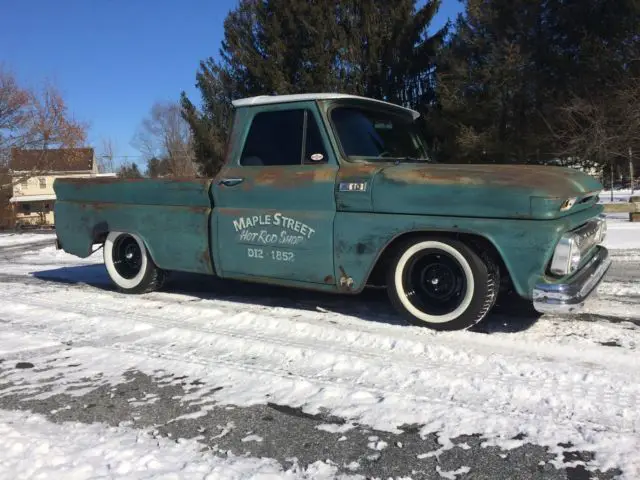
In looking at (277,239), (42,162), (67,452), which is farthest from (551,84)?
(42,162)

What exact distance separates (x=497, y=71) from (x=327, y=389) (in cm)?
1422

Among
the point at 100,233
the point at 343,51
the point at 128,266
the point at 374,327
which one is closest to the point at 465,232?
the point at 374,327

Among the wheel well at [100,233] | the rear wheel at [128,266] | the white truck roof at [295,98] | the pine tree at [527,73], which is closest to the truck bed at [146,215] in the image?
the wheel well at [100,233]

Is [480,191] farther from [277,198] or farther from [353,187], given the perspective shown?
[277,198]

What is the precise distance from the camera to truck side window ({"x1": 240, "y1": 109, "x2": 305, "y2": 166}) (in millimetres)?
4434

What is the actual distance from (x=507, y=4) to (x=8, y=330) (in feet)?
52.1

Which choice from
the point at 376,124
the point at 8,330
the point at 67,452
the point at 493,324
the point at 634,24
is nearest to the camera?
the point at 67,452

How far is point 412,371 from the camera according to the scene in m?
3.18

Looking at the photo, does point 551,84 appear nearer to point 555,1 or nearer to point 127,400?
point 555,1

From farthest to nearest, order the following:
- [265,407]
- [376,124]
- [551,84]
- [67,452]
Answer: [551,84] < [376,124] < [265,407] < [67,452]

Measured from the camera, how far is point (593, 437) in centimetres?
237

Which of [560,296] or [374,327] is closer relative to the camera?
[560,296]

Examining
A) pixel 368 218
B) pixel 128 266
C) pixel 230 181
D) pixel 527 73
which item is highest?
pixel 527 73

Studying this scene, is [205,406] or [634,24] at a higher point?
[634,24]
